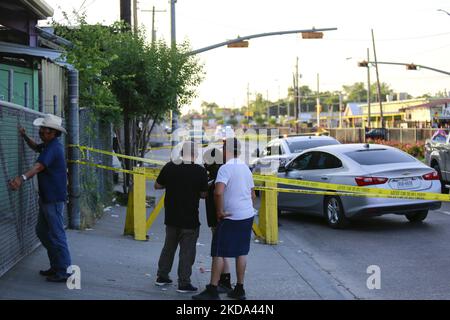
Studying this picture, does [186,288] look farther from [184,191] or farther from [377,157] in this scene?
[377,157]

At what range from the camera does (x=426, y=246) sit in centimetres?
1078

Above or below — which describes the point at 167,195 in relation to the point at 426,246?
above

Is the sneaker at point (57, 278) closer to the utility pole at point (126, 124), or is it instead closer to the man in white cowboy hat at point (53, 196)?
the man in white cowboy hat at point (53, 196)

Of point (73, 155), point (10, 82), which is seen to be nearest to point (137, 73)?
point (10, 82)

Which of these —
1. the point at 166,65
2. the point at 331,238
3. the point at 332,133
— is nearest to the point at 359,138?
the point at 332,133

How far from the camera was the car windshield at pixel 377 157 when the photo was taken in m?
12.7

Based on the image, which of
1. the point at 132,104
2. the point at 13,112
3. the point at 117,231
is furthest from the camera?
the point at 132,104

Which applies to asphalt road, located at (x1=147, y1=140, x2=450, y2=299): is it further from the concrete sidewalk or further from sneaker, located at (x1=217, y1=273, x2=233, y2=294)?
sneaker, located at (x1=217, y1=273, x2=233, y2=294)

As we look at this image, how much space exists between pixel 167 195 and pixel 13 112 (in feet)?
6.52

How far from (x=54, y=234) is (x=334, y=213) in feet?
22.0

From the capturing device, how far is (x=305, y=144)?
1927 centimetres
